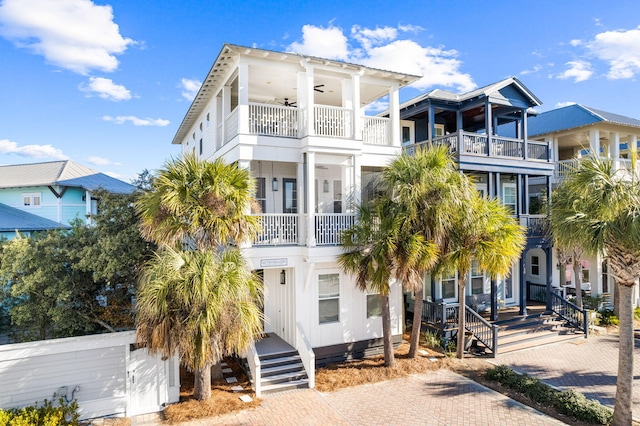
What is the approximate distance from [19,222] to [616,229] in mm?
27194

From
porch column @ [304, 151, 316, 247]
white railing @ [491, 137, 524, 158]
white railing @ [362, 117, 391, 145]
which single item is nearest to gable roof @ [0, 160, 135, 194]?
porch column @ [304, 151, 316, 247]

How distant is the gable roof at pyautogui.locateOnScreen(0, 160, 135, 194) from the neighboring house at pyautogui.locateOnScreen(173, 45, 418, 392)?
14.7m

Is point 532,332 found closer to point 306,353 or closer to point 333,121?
point 306,353

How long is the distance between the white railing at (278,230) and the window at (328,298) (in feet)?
5.95

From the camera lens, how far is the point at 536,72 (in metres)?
19.5

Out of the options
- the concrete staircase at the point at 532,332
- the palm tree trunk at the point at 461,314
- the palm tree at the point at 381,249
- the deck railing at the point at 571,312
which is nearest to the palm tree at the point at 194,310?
the palm tree at the point at 381,249

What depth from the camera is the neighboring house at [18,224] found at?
19.2 metres

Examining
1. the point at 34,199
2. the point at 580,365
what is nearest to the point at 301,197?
the point at 580,365

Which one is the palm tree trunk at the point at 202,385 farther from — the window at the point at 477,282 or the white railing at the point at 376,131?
the window at the point at 477,282

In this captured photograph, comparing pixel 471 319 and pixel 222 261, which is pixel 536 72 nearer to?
pixel 471 319

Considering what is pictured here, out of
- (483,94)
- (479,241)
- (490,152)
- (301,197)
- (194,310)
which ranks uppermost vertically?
(483,94)

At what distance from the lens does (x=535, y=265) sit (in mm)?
21188

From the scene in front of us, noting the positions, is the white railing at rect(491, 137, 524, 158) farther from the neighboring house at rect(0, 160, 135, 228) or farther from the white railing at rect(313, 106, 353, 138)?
the neighboring house at rect(0, 160, 135, 228)

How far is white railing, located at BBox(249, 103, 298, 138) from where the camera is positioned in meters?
12.4
